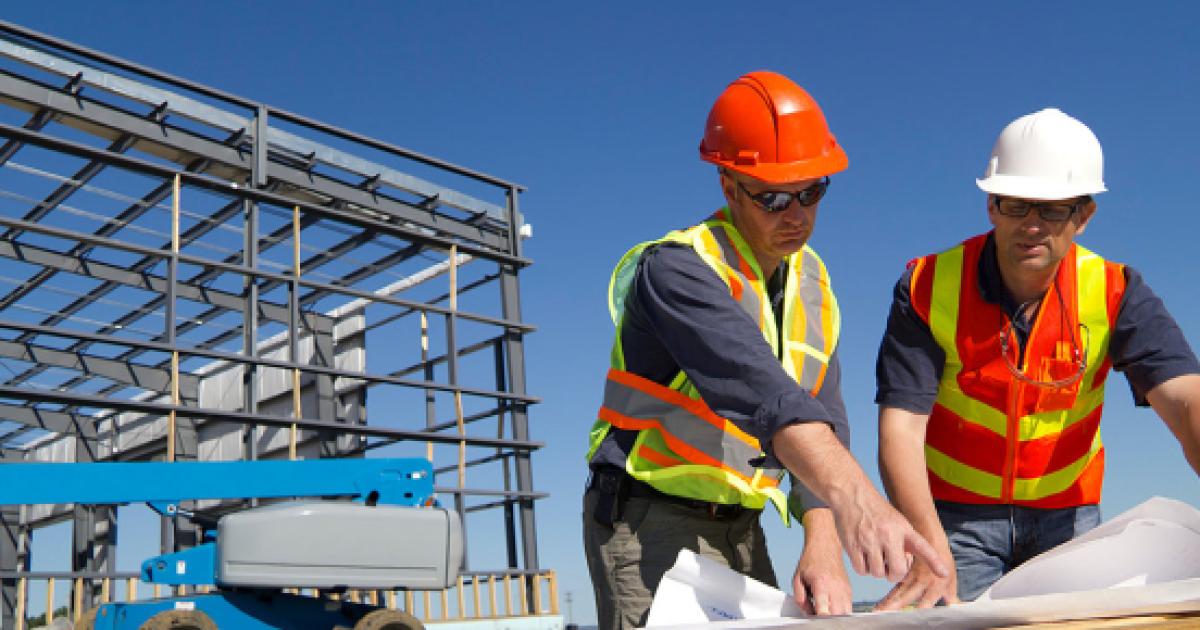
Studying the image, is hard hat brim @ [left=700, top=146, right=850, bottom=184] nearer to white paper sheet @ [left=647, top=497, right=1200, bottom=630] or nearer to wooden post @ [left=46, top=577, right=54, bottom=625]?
white paper sheet @ [left=647, top=497, right=1200, bottom=630]

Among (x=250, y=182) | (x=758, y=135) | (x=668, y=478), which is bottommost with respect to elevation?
(x=668, y=478)

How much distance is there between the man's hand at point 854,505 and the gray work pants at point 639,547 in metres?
0.48

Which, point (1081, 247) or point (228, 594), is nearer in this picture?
point (1081, 247)

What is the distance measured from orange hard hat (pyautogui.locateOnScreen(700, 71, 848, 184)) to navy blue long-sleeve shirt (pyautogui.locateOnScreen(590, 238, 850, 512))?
0.93 feet

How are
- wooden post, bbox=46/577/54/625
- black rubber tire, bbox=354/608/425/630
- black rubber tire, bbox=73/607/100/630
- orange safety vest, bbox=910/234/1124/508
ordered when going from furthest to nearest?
wooden post, bbox=46/577/54/625
black rubber tire, bbox=73/607/100/630
black rubber tire, bbox=354/608/425/630
orange safety vest, bbox=910/234/1124/508

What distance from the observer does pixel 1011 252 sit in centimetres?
281

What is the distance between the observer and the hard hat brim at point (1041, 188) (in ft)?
8.96

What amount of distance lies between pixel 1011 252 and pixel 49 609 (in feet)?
Answer: 35.5

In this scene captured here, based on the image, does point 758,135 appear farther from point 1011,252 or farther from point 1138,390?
point 1138,390

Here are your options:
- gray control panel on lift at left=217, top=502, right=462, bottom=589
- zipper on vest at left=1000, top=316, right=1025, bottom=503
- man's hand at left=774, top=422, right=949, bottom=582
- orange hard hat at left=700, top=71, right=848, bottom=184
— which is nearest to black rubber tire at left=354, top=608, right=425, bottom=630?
gray control panel on lift at left=217, top=502, right=462, bottom=589

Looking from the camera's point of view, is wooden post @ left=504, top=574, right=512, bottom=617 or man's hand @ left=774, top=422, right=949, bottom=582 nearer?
man's hand @ left=774, top=422, right=949, bottom=582

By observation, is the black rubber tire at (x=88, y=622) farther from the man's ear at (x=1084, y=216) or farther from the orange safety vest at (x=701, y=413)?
the man's ear at (x=1084, y=216)

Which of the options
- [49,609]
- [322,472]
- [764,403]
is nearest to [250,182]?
[49,609]

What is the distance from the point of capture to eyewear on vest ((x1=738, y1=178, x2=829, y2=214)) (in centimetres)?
238
